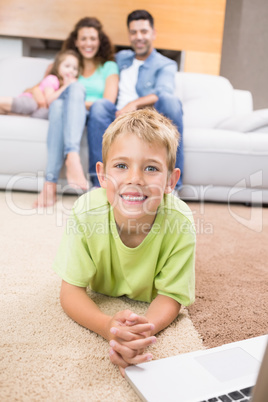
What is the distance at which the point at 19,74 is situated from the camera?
2342 mm

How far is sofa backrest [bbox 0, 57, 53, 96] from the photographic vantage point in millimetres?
2312

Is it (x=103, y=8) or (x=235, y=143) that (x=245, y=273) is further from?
(x=103, y=8)

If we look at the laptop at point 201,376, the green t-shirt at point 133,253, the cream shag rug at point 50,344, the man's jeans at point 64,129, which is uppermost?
the man's jeans at point 64,129

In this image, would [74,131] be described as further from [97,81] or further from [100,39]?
[100,39]

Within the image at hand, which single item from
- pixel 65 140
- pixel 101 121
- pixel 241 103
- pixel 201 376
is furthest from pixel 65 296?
pixel 241 103

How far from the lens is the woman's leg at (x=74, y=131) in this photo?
1.65m

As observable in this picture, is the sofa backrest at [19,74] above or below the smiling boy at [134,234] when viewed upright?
above

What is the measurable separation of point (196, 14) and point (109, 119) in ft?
6.18

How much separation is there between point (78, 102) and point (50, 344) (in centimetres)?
136

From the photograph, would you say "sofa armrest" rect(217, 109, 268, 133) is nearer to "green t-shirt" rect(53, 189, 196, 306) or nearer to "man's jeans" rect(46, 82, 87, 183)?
"man's jeans" rect(46, 82, 87, 183)

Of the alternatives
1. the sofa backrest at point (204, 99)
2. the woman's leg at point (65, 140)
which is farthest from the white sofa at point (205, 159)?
Result: the sofa backrest at point (204, 99)

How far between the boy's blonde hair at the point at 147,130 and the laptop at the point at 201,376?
0.37 metres

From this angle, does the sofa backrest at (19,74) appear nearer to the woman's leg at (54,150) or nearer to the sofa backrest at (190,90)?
the sofa backrest at (190,90)

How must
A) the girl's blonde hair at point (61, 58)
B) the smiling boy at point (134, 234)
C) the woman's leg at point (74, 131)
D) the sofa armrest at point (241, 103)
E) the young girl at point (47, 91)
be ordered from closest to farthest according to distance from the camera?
the smiling boy at point (134, 234)
the woman's leg at point (74, 131)
the young girl at point (47, 91)
the girl's blonde hair at point (61, 58)
the sofa armrest at point (241, 103)
